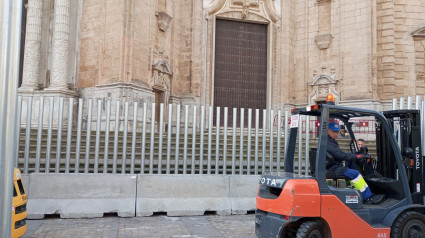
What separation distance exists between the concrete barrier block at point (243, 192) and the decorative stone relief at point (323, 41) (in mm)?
12906

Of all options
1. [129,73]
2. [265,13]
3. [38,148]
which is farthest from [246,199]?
[265,13]

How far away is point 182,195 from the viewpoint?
9180mm

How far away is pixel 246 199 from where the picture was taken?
31.1 feet

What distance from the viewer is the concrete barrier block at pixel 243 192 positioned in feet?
30.8

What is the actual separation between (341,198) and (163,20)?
14.5 metres

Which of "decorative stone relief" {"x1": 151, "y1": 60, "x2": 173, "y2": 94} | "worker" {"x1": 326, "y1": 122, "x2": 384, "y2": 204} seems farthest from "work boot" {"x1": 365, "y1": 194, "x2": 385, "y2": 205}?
"decorative stone relief" {"x1": 151, "y1": 60, "x2": 173, "y2": 94}

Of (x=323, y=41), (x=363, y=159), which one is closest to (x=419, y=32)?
(x=323, y=41)

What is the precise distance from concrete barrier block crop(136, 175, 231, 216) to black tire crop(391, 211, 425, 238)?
4178 millimetres

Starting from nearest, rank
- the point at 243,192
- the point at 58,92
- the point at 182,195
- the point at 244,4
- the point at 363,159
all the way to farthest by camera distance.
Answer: the point at 363,159, the point at 182,195, the point at 243,192, the point at 58,92, the point at 244,4

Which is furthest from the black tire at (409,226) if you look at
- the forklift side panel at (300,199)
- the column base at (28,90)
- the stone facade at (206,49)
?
the column base at (28,90)

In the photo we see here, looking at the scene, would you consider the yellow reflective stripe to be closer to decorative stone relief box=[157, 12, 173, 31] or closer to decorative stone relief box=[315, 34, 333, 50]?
decorative stone relief box=[157, 12, 173, 31]

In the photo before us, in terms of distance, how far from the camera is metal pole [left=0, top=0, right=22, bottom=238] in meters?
2.60

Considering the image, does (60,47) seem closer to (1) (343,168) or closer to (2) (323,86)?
(2) (323,86)

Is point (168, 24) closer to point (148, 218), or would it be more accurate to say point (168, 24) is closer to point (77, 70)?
point (77, 70)
